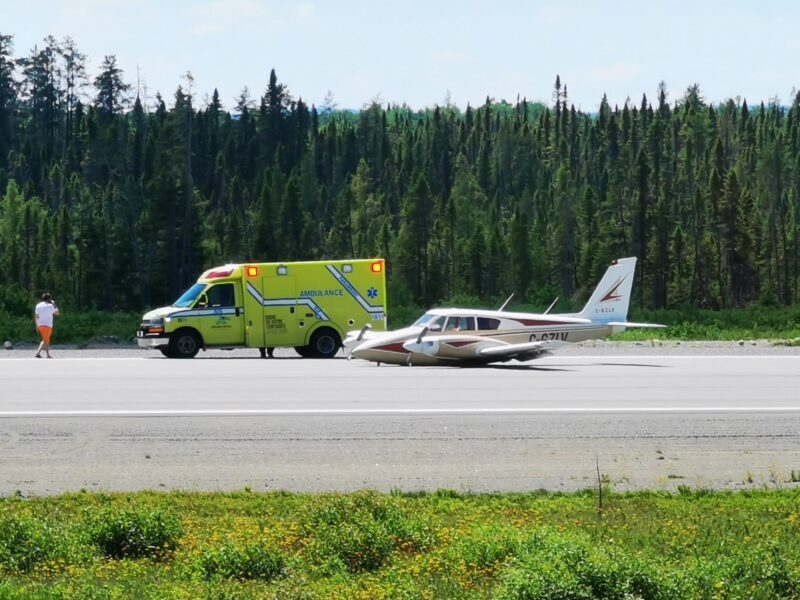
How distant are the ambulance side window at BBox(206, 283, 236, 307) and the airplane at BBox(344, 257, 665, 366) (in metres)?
4.28

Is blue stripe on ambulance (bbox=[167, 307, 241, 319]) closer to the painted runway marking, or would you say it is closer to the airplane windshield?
the airplane windshield

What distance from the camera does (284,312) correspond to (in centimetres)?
3086

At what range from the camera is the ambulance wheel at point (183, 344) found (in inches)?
1219

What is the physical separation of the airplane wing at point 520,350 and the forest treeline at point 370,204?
161 feet

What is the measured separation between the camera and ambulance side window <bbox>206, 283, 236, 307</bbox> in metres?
31.1

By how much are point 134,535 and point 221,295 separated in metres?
23.2

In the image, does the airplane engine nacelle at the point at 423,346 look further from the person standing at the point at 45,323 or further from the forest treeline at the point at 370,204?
the forest treeline at the point at 370,204

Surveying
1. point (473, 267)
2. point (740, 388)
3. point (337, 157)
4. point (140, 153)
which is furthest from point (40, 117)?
point (740, 388)

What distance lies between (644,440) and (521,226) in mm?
109879

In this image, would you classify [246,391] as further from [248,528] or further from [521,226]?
[521,226]

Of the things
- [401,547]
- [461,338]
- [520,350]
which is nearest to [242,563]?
[401,547]

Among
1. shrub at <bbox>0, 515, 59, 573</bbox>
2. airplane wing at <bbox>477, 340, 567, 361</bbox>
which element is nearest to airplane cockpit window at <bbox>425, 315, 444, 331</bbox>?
airplane wing at <bbox>477, 340, 567, 361</bbox>

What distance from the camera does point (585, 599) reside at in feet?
20.9

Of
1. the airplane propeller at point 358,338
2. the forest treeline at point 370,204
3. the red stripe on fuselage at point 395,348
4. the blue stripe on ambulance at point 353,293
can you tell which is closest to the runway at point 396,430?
the red stripe on fuselage at point 395,348
